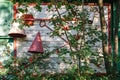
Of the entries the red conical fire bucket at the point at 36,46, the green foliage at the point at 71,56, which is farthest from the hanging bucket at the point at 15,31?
the green foliage at the point at 71,56

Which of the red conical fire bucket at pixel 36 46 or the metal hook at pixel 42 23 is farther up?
the metal hook at pixel 42 23

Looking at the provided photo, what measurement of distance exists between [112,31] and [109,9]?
0.47m

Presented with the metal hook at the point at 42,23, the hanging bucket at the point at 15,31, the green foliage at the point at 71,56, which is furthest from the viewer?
the metal hook at the point at 42,23

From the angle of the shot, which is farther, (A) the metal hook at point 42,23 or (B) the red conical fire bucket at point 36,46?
(A) the metal hook at point 42,23

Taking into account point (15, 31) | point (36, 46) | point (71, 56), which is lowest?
point (36, 46)

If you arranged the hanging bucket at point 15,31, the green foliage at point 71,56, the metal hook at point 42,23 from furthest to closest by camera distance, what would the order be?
1. the metal hook at point 42,23
2. the hanging bucket at point 15,31
3. the green foliage at point 71,56

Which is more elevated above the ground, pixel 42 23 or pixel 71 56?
pixel 42 23

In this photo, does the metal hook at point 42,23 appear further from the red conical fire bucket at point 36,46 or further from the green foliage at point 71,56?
the green foliage at point 71,56

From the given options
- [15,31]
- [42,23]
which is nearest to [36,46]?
[15,31]

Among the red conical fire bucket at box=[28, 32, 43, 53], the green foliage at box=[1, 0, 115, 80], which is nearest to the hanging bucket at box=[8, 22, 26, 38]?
the red conical fire bucket at box=[28, 32, 43, 53]

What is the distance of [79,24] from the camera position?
6660 millimetres

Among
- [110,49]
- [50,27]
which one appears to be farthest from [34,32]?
[110,49]

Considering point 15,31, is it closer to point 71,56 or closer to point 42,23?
point 42,23

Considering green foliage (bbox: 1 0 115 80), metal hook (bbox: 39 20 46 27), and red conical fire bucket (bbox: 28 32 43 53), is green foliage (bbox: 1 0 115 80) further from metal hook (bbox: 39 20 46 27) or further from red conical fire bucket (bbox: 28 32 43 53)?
metal hook (bbox: 39 20 46 27)
